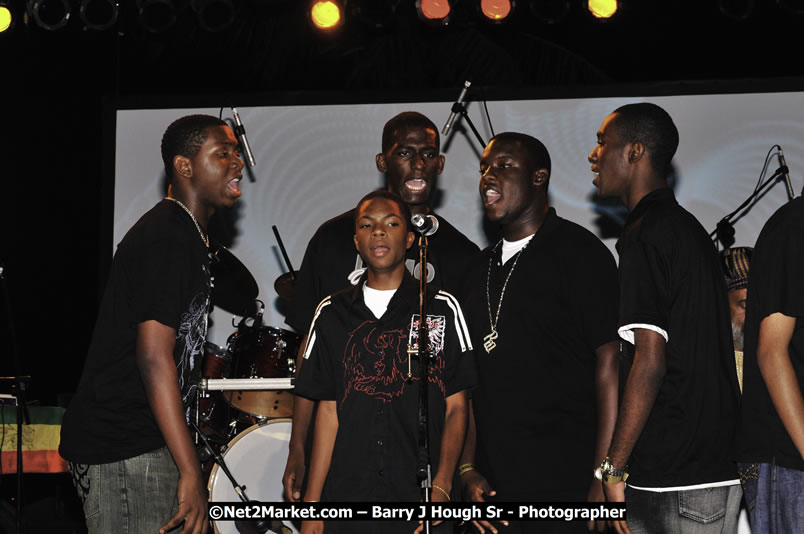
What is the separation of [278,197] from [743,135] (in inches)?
140

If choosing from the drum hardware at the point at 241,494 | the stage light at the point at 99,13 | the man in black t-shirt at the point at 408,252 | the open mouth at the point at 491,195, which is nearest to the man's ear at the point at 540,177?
the open mouth at the point at 491,195

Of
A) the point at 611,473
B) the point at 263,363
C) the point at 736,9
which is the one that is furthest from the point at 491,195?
the point at 736,9

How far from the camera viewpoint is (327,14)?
679 centimetres

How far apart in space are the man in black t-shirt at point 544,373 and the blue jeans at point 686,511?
0.38 metres

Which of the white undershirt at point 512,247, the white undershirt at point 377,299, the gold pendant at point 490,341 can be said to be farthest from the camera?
the white undershirt at point 512,247

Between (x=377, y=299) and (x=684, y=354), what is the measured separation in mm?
1266

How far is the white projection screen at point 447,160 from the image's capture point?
694 centimetres

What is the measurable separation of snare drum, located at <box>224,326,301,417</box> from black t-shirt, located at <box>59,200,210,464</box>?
2536 mm

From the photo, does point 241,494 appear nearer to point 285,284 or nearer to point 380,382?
point 285,284

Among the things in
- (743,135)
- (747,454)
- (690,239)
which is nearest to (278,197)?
(743,135)

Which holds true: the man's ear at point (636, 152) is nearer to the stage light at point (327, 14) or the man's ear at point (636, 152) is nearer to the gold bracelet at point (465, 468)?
the gold bracelet at point (465, 468)

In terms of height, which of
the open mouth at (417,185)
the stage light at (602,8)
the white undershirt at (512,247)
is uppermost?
the stage light at (602,8)

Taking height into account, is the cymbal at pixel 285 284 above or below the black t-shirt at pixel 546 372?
above

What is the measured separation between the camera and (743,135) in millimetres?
6961
